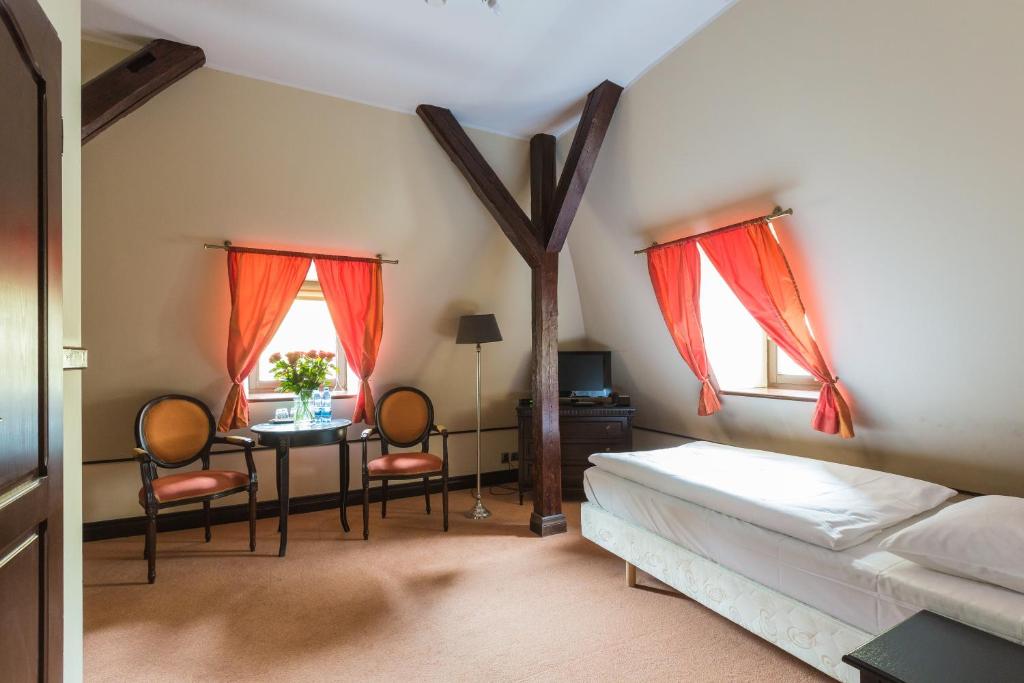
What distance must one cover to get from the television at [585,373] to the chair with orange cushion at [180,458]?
2483 millimetres

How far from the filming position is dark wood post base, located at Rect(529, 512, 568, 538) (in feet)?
11.2

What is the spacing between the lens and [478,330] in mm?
3945

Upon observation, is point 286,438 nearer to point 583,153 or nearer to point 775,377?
point 583,153

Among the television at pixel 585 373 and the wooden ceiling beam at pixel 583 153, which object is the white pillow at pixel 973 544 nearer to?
the wooden ceiling beam at pixel 583 153

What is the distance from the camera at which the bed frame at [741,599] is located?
5.56ft

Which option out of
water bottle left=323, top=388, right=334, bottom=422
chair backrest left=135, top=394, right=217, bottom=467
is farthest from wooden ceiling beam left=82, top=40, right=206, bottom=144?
water bottle left=323, top=388, right=334, bottom=422

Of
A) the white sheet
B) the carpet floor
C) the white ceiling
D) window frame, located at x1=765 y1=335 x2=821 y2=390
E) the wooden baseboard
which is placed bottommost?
the carpet floor

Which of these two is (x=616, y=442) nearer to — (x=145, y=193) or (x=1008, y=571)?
(x=1008, y=571)

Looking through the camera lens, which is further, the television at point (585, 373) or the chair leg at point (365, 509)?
the television at point (585, 373)

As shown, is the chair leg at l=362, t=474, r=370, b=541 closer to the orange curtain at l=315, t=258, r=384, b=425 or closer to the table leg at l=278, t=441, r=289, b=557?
the table leg at l=278, t=441, r=289, b=557

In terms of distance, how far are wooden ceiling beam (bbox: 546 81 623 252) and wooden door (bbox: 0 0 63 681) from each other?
2652mm

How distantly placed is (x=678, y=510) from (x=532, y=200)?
2.60 meters

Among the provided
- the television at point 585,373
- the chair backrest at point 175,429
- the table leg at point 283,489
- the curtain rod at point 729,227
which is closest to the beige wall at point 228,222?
the chair backrest at point 175,429

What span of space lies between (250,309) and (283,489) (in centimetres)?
127
